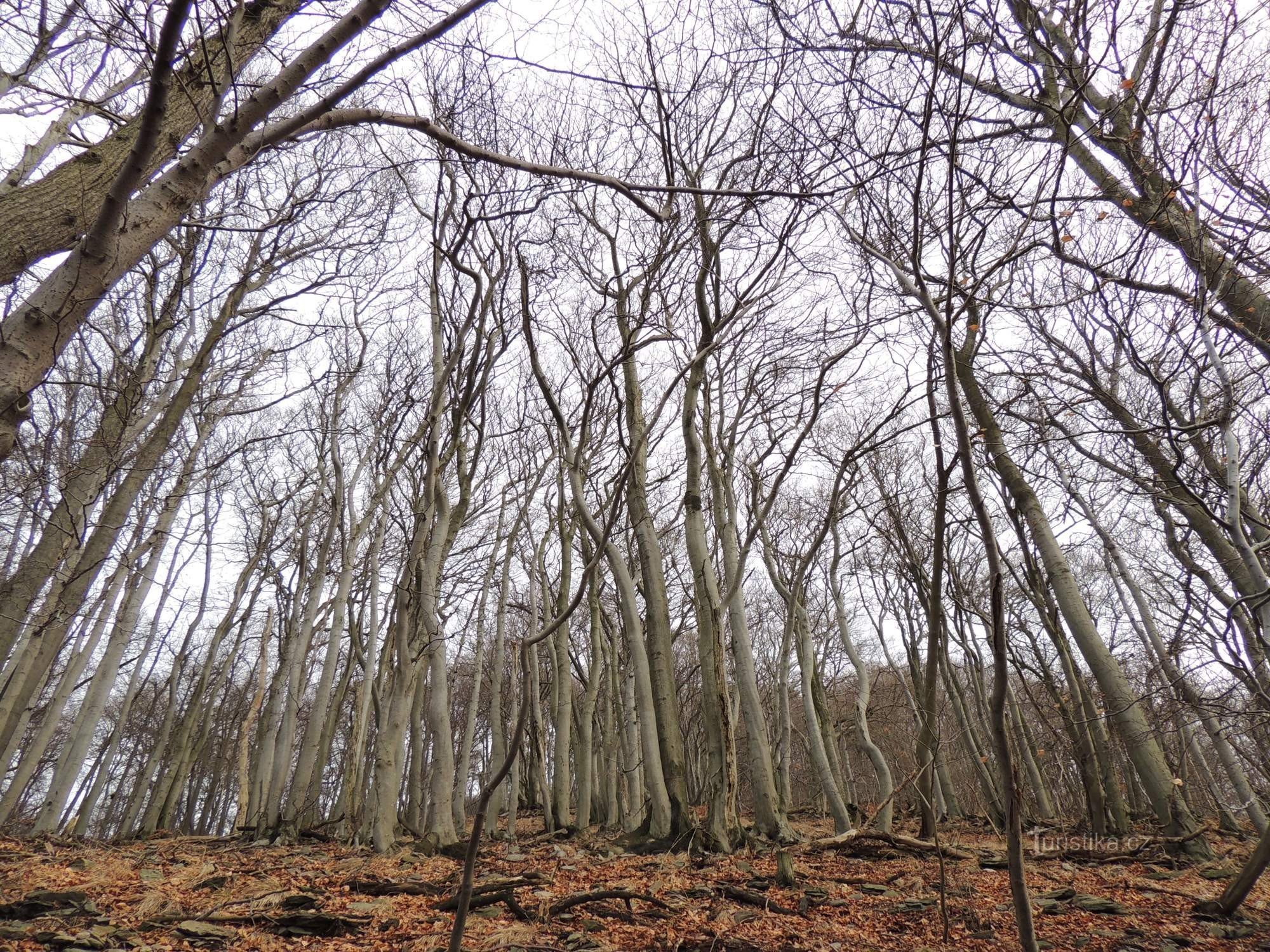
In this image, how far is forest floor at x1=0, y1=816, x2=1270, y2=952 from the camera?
283 cm

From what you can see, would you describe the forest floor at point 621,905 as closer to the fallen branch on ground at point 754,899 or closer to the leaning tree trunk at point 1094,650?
the fallen branch on ground at point 754,899

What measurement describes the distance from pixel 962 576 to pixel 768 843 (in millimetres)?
9961

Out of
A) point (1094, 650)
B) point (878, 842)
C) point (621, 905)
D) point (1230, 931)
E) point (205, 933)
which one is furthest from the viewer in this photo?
point (1094, 650)

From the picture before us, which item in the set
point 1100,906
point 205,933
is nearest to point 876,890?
point 1100,906

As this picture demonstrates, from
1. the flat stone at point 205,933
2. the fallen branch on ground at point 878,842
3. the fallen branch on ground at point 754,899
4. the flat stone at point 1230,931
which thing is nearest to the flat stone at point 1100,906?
the flat stone at point 1230,931

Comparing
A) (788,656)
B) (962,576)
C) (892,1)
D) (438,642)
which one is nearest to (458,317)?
(438,642)

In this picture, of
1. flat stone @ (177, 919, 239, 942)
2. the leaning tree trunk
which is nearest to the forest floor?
flat stone @ (177, 919, 239, 942)

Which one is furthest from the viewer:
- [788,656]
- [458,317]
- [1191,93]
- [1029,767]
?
[1029,767]

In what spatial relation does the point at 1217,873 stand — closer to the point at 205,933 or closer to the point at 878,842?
the point at 878,842

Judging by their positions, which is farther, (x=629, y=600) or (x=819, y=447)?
(x=819, y=447)

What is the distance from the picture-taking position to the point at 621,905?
134 inches

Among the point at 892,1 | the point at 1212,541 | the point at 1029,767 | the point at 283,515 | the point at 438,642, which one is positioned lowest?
the point at 1029,767

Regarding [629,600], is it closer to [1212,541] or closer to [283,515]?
[1212,541]

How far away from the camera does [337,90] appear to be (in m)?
2.19
